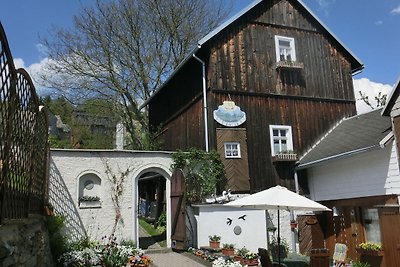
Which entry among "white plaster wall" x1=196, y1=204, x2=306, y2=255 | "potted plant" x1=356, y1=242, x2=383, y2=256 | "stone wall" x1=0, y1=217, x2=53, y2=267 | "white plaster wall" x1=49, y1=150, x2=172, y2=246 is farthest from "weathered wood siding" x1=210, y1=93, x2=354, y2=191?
"stone wall" x1=0, y1=217, x2=53, y2=267

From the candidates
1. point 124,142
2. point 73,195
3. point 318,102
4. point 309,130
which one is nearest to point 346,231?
point 309,130

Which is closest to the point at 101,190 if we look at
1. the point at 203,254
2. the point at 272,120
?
the point at 203,254

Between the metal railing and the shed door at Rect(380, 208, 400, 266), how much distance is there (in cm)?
849

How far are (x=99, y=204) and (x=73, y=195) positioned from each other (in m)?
0.83

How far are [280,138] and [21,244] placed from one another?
11.1 meters

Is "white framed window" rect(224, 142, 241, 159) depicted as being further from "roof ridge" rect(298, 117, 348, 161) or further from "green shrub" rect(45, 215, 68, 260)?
"green shrub" rect(45, 215, 68, 260)

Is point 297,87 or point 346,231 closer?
point 346,231

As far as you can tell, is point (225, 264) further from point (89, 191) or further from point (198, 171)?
point (89, 191)

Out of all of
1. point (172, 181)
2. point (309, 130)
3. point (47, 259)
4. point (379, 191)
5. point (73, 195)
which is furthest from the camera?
point (309, 130)

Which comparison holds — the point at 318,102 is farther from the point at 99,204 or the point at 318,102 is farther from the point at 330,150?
the point at 99,204

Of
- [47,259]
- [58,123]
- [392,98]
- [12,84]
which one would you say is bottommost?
[47,259]

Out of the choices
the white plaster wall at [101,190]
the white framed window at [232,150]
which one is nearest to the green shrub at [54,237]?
the white plaster wall at [101,190]

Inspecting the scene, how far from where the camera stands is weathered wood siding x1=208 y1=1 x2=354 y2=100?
554 inches

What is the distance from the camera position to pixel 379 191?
10805 millimetres
